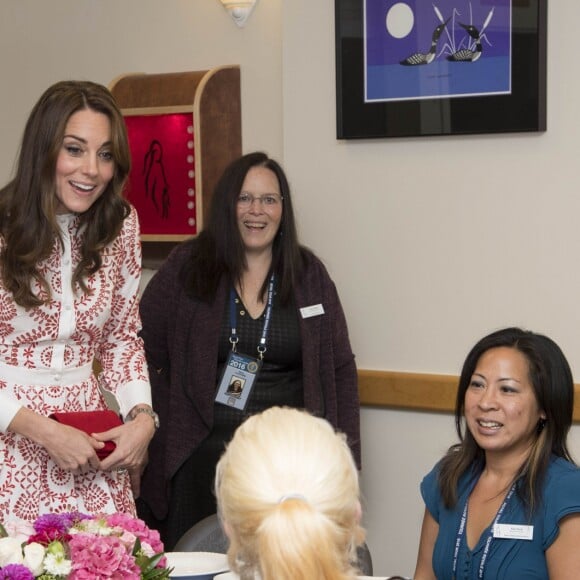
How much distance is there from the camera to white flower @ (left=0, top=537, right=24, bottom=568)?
171 centimetres

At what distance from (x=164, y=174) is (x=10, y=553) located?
2.73 metres

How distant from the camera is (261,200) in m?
3.66

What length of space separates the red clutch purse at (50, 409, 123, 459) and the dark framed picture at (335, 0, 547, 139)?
163 cm

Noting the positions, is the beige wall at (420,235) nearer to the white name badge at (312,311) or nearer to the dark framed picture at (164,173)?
the white name badge at (312,311)

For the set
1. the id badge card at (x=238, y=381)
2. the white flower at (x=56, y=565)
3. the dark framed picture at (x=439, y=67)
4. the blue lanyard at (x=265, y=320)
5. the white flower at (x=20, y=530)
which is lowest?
the id badge card at (x=238, y=381)

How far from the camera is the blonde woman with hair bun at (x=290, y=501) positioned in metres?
1.41

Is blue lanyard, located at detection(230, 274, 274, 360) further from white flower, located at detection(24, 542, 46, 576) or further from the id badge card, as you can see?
white flower, located at detection(24, 542, 46, 576)

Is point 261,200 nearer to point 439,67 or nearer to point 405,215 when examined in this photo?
point 405,215

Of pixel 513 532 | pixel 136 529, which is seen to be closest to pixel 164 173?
pixel 513 532

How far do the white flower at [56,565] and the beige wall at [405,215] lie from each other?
2180 millimetres

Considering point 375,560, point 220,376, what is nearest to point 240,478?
point 220,376

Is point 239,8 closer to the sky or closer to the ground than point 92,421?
closer to the sky

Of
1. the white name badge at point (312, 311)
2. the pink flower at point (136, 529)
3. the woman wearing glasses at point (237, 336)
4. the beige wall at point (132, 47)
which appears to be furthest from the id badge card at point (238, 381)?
the pink flower at point (136, 529)

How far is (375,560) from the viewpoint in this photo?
3.95 m
